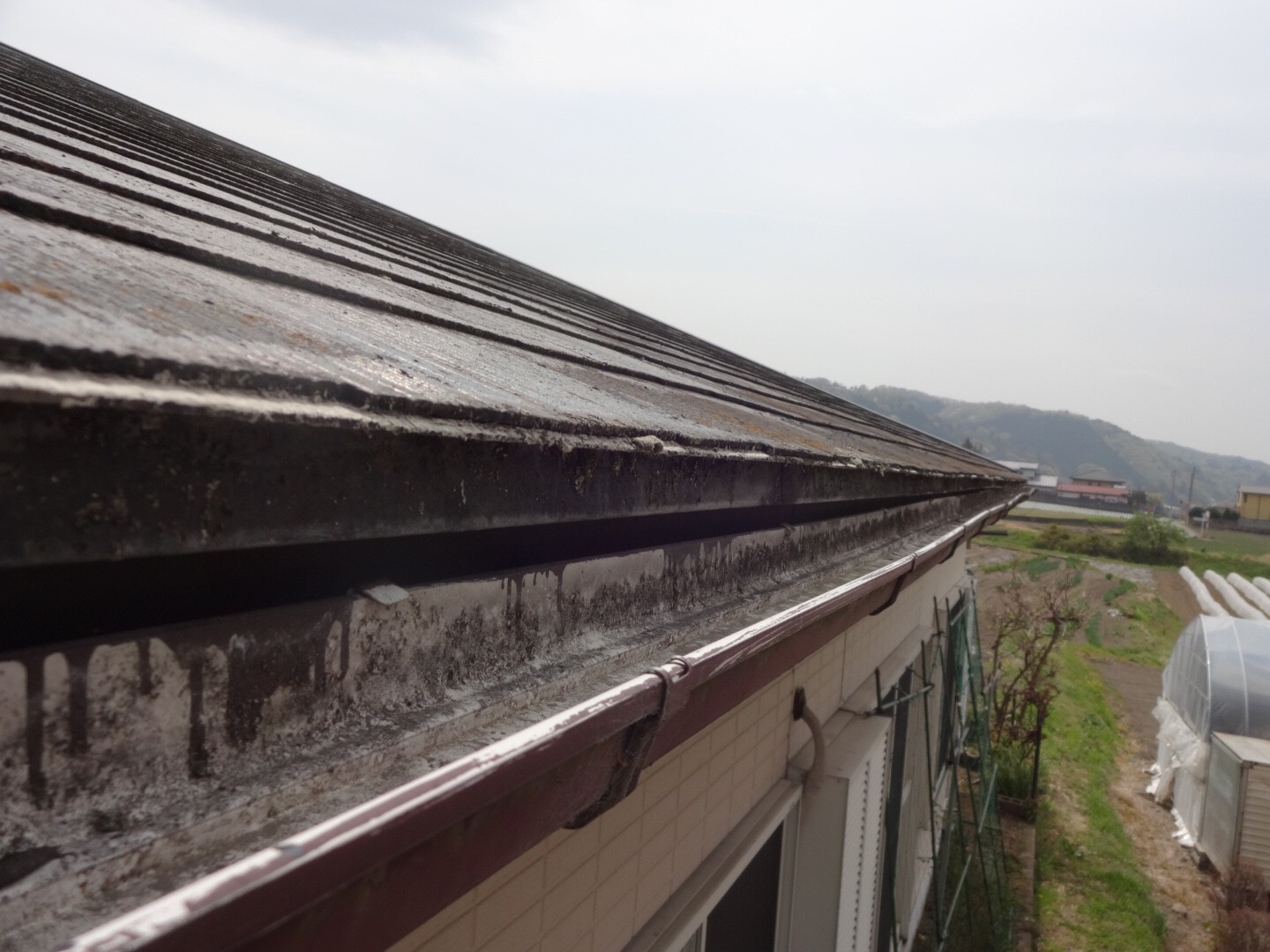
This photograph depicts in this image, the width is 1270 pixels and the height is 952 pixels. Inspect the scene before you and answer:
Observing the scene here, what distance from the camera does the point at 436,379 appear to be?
3.84 ft

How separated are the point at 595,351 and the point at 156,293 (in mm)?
1912

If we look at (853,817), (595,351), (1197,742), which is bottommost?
(1197,742)

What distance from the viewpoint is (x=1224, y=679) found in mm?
12523

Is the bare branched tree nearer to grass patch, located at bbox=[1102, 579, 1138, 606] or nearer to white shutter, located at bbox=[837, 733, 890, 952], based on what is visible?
white shutter, located at bbox=[837, 733, 890, 952]

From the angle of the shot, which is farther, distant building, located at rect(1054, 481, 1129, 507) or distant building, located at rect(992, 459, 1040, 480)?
distant building, located at rect(1054, 481, 1129, 507)

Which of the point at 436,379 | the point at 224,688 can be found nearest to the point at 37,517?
the point at 224,688

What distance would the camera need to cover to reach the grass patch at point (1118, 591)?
32425 mm

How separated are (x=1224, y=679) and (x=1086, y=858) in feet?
13.2

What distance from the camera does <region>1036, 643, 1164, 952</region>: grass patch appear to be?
8836mm

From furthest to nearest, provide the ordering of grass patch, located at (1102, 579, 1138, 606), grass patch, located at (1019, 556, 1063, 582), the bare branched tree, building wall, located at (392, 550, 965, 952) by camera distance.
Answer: grass patch, located at (1019, 556, 1063, 582), grass patch, located at (1102, 579, 1138, 606), the bare branched tree, building wall, located at (392, 550, 965, 952)

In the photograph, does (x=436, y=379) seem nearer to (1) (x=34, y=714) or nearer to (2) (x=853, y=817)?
(1) (x=34, y=714)

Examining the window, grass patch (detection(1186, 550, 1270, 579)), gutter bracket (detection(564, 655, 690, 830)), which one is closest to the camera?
gutter bracket (detection(564, 655, 690, 830))

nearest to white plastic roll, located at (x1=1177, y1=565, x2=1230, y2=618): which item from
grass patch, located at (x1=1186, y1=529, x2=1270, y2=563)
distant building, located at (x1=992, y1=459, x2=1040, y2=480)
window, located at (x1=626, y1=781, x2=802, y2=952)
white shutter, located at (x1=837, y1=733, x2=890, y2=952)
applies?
distant building, located at (x1=992, y1=459, x2=1040, y2=480)

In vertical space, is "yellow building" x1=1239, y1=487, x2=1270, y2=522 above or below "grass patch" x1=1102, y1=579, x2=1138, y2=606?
above
